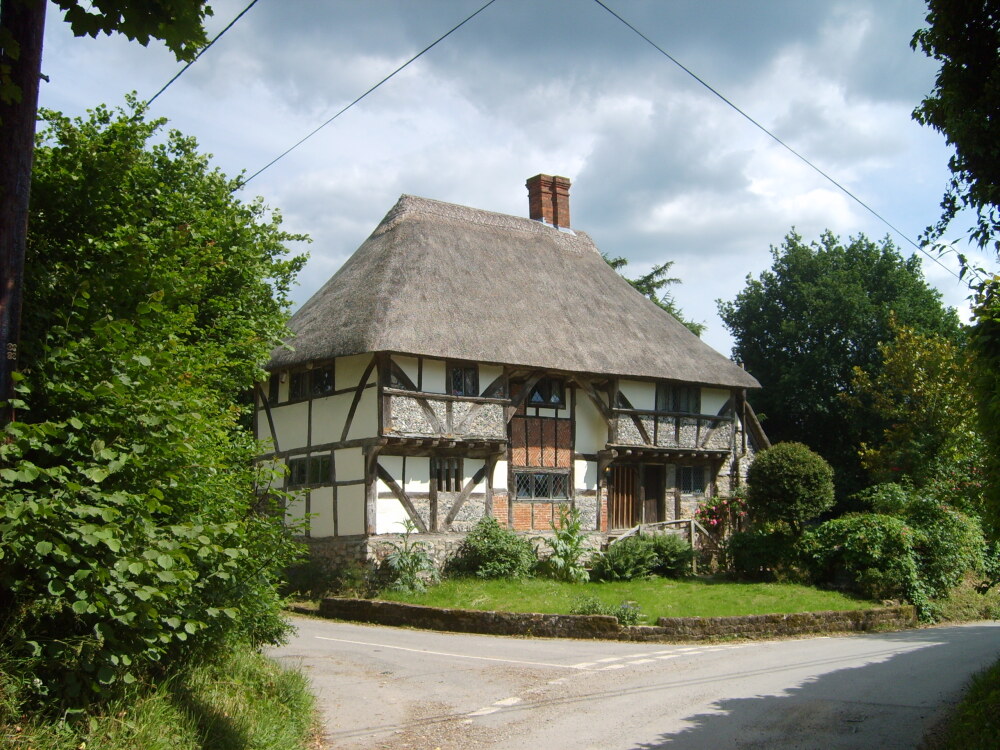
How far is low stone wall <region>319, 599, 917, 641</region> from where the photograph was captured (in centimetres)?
1555

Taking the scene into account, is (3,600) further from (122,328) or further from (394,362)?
(394,362)

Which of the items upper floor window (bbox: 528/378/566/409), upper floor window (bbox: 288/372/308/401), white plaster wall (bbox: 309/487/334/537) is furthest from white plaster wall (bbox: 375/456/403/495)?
upper floor window (bbox: 528/378/566/409)

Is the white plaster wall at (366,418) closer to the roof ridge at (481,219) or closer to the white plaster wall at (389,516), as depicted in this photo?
the white plaster wall at (389,516)

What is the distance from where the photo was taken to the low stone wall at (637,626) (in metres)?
15.6

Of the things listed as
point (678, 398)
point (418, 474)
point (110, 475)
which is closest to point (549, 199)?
point (678, 398)

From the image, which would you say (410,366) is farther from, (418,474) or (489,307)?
(489,307)

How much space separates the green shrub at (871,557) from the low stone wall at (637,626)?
690 millimetres

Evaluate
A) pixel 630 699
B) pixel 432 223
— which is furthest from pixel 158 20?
pixel 432 223

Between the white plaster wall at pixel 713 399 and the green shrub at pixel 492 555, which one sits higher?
the white plaster wall at pixel 713 399


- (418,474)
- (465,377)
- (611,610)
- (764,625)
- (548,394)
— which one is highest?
(465,377)

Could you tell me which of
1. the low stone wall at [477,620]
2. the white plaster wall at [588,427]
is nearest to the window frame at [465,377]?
the white plaster wall at [588,427]

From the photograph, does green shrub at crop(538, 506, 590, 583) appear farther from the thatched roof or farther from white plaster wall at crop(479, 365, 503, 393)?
the thatched roof

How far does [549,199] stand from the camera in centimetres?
2977

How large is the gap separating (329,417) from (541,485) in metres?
5.28
